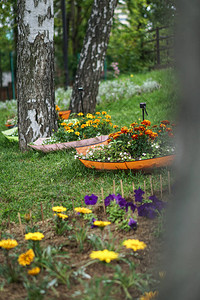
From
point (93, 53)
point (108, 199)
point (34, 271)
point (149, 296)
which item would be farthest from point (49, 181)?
point (93, 53)

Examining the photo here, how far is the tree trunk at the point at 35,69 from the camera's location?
565 cm

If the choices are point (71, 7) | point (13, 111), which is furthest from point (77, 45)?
point (13, 111)

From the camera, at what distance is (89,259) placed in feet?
7.59

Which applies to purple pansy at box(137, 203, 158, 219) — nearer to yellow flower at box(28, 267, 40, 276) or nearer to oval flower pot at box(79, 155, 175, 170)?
yellow flower at box(28, 267, 40, 276)

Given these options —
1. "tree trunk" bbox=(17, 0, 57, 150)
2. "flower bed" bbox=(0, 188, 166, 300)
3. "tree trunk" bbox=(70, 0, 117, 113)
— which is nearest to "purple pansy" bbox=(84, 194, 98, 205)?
"flower bed" bbox=(0, 188, 166, 300)

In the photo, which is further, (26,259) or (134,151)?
(134,151)

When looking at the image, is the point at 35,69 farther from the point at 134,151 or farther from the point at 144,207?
the point at 144,207

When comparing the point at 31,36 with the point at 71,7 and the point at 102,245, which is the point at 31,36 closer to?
the point at 102,245

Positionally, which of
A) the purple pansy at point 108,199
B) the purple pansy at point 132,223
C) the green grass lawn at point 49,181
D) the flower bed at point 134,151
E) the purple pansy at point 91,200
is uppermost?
the flower bed at point 134,151

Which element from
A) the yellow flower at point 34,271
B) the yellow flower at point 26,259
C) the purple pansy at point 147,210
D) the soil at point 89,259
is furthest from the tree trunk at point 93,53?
the yellow flower at point 34,271

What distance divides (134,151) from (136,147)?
54mm

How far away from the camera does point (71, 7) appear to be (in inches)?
806

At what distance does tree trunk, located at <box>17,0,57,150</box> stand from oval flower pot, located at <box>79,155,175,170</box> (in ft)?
5.88

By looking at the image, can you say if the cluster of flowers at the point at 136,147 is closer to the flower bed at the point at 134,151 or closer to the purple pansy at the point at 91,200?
the flower bed at the point at 134,151
